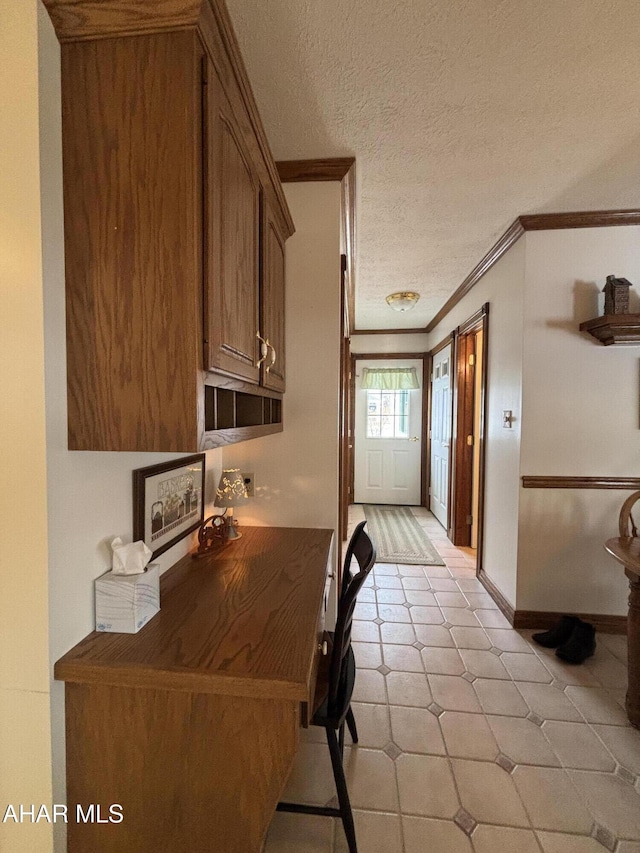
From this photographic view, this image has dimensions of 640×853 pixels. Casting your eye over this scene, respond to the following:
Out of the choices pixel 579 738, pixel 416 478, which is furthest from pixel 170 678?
pixel 416 478

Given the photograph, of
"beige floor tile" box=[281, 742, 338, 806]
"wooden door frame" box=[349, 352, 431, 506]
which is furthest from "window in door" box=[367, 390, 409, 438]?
"beige floor tile" box=[281, 742, 338, 806]

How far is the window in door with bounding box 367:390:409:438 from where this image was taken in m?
5.17

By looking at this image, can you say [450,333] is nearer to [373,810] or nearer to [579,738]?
[579,738]

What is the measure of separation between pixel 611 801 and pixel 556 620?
1.09 metres

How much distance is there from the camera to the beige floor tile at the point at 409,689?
168cm

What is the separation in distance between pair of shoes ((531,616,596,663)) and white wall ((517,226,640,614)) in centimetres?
14

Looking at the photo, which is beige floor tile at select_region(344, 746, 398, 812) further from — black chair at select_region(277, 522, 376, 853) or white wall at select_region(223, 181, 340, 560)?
white wall at select_region(223, 181, 340, 560)

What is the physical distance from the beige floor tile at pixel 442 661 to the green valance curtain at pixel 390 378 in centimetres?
353

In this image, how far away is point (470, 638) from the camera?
→ 217 cm

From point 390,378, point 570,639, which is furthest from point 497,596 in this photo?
point 390,378

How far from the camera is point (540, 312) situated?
220 cm

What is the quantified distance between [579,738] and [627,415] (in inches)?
65.9

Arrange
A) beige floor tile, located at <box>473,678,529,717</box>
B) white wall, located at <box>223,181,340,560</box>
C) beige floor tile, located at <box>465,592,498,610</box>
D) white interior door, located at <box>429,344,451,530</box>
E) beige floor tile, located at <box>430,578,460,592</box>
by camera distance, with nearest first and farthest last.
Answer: beige floor tile, located at <box>473,678,529,717</box>, white wall, located at <box>223,181,340,560</box>, beige floor tile, located at <box>465,592,498,610</box>, beige floor tile, located at <box>430,578,460,592</box>, white interior door, located at <box>429,344,451,530</box>

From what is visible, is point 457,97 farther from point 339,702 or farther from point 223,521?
point 339,702
